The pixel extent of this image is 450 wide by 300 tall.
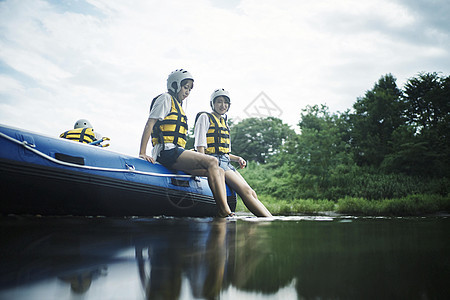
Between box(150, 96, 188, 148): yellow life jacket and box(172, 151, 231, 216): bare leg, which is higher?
box(150, 96, 188, 148): yellow life jacket

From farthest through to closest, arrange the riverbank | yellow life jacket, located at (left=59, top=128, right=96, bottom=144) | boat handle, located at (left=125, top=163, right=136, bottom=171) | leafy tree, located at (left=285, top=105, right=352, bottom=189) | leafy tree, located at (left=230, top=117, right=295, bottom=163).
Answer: leafy tree, located at (left=230, top=117, right=295, bottom=163) → leafy tree, located at (left=285, top=105, right=352, bottom=189) → the riverbank → yellow life jacket, located at (left=59, top=128, right=96, bottom=144) → boat handle, located at (left=125, top=163, right=136, bottom=171)

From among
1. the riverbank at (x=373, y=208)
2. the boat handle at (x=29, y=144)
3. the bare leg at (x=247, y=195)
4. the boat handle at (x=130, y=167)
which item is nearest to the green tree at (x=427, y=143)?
the riverbank at (x=373, y=208)

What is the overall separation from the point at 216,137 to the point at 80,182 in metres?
2.17

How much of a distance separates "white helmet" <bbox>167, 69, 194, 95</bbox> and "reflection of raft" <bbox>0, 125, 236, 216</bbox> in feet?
3.58

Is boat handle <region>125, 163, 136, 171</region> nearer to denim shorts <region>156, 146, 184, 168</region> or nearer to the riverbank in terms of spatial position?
denim shorts <region>156, 146, 184, 168</region>

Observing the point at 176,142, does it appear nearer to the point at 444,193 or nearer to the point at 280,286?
the point at 280,286

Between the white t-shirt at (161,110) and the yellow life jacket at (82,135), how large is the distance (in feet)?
6.19

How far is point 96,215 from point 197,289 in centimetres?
308

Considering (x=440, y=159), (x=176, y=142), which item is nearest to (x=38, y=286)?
(x=176, y=142)

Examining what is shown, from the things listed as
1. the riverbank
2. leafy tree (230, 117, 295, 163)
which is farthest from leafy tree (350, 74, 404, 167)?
leafy tree (230, 117, 295, 163)

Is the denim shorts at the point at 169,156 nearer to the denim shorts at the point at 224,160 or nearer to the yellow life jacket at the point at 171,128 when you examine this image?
the yellow life jacket at the point at 171,128

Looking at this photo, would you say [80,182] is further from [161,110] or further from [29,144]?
[161,110]

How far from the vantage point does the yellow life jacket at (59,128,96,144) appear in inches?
220

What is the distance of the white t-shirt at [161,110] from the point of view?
163 inches
